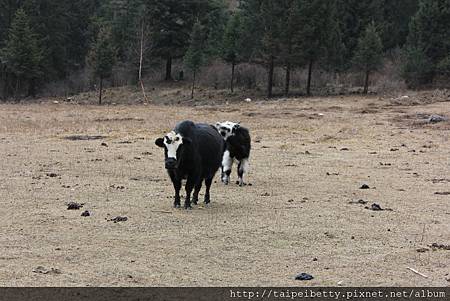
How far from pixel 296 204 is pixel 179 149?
2.84 metres

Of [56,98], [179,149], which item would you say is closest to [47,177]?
[179,149]

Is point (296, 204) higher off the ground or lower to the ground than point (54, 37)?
lower

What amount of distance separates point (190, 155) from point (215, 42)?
189 feet

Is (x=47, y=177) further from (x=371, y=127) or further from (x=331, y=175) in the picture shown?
(x=371, y=127)

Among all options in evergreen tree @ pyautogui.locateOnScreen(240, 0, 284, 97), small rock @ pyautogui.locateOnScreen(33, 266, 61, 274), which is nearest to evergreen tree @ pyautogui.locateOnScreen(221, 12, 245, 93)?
evergreen tree @ pyautogui.locateOnScreen(240, 0, 284, 97)

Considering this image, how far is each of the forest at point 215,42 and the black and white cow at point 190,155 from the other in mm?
39950

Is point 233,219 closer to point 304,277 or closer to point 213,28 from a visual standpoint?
point 304,277

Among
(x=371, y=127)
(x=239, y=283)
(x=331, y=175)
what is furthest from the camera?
(x=371, y=127)

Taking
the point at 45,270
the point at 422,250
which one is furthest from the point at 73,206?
the point at 422,250

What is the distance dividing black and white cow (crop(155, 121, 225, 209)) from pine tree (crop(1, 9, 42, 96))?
54.1 m

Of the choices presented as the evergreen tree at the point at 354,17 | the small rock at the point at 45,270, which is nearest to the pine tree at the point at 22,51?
the evergreen tree at the point at 354,17

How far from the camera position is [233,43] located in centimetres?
6050

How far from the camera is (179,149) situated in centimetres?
1263

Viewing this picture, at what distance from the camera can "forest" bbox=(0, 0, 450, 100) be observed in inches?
2119
